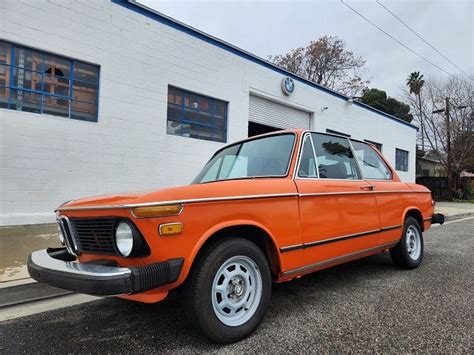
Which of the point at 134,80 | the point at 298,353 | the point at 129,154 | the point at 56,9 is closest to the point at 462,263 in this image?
the point at 298,353

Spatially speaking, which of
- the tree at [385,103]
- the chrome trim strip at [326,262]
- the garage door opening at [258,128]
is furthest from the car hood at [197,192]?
the tree at [385,103]

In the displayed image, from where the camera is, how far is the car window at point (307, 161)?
3.39m

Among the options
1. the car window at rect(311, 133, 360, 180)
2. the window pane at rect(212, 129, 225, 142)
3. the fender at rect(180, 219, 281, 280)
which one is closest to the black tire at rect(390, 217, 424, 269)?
the car window at rect(311, 133, 360, 180)

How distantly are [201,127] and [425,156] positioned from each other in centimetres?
4055

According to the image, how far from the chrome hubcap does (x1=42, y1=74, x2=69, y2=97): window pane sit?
7.23 meters

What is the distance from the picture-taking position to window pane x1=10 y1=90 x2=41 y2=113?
6.99 meters

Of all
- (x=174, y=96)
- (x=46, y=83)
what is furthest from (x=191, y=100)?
(x=46, y=83)

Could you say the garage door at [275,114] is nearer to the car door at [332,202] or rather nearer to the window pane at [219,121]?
the window pane at [219,121]

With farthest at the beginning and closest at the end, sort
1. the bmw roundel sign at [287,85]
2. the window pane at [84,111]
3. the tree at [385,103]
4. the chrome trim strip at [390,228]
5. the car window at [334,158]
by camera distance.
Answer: the tree at [385,103], the bmw roundel sign at [287,85], the window pane at [84,111], the chrome trim strip at [390,228], the car window at [334,158]

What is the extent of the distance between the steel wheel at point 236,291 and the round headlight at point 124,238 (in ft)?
2.13

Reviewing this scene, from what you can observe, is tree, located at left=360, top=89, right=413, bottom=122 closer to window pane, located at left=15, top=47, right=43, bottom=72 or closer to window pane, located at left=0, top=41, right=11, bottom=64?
window pane, located at left=15, top=47, right=43, bottom=72

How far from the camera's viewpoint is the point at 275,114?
13.1 m

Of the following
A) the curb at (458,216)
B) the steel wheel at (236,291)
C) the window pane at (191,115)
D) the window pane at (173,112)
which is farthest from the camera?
the curb at (458,216)

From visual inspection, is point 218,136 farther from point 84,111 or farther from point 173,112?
point 84,111
